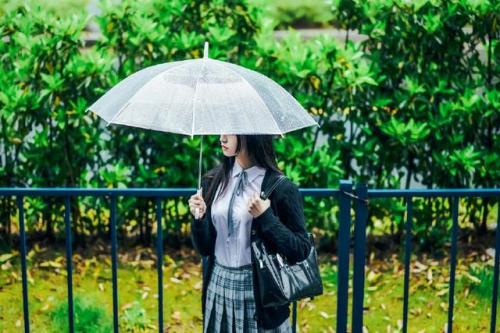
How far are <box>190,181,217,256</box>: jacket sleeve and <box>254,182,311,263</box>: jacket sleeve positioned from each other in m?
0.22

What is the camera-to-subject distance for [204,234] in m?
3.29

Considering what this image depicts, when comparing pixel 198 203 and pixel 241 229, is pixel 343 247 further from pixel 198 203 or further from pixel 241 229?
pixel 198 203

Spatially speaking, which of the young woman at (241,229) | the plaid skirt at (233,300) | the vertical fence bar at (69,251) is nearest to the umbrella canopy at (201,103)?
the young woman at (241,229)

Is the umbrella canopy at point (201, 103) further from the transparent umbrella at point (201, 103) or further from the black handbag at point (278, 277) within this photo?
the black handbag at point (278, 277)

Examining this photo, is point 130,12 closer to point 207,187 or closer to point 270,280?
point 207,187

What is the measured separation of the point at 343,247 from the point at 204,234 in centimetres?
74

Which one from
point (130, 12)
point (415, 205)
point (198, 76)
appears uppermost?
point (130, 12)

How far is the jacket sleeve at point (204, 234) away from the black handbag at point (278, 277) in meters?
0.22

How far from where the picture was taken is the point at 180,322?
A: 5.25 meters

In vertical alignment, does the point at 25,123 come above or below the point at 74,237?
above

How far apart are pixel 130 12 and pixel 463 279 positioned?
10.1 feet

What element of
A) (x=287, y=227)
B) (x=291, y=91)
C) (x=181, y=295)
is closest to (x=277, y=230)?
(x=287, y=227)

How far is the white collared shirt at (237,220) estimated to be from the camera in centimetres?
322

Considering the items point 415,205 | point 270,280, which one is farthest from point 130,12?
point 270,280
